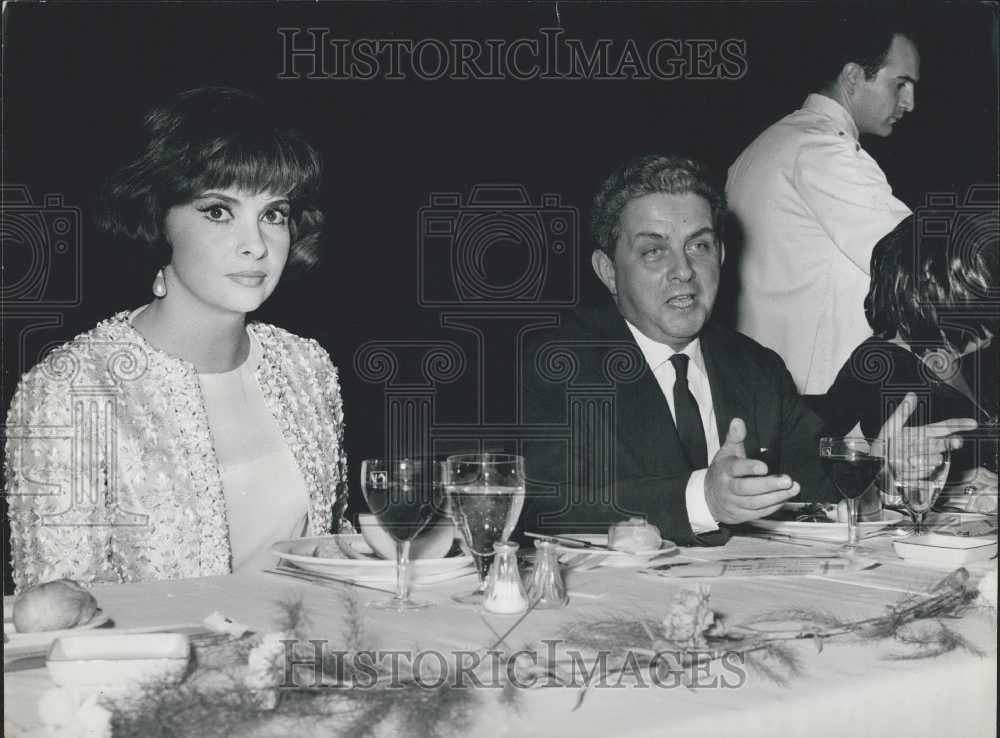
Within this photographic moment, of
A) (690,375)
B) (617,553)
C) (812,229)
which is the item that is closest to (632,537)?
(617,553)

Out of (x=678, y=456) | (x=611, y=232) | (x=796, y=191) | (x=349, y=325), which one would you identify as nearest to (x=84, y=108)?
(x=349, y=325)

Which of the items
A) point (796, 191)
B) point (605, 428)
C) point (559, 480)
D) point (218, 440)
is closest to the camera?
point (218, 440)

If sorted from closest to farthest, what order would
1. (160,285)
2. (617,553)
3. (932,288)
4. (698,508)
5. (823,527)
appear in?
→ (617,553) → (823,527) → (698,508) → (160,285) → (932,288)

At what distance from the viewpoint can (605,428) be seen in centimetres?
253

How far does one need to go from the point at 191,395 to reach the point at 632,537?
3.32ft

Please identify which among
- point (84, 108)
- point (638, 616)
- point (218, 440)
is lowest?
point (638, 616)

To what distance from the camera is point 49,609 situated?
1060mm

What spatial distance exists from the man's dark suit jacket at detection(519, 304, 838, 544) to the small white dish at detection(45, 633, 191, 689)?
1.43 m

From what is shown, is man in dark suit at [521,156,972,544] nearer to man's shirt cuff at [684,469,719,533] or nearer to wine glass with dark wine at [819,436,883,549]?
man's shirt cuff at [684,469,719,533]

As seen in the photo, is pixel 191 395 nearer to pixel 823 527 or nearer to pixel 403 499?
pixel 403 499

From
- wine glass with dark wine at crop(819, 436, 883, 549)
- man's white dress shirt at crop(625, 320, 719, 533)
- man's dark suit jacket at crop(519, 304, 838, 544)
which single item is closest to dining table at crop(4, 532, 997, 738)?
wine glass with dark wine at crop(819, 436, 883, 549)

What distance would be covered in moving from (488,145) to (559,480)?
1.13m

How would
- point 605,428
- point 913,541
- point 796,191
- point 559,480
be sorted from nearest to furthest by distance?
point 913,541 → point 559,480 → point 605,428 → point 796,191

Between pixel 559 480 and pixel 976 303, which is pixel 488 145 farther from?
pixel 976 303
